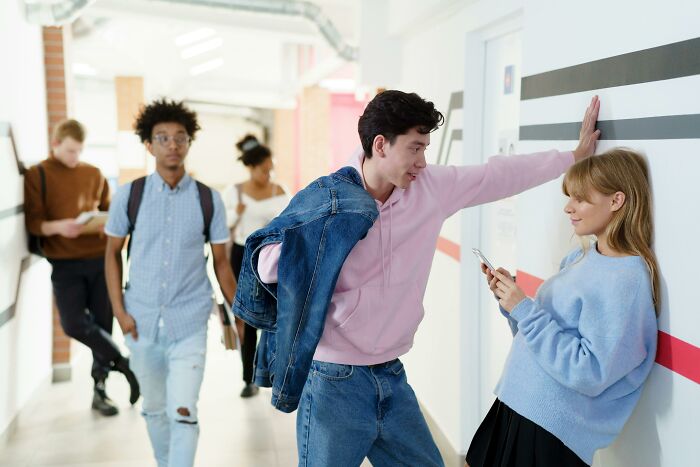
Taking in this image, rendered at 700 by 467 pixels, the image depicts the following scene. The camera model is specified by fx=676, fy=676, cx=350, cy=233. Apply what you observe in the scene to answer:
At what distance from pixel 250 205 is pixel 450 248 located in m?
1.53

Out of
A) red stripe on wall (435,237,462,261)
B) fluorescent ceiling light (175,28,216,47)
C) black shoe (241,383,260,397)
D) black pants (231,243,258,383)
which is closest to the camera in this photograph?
red stripe on wall (435,237,462,261)

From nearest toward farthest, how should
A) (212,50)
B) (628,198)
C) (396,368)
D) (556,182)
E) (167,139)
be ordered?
1. (628,198)
2. (396,368)
3. (556,182)
4. (167,139)
5. (212,50)

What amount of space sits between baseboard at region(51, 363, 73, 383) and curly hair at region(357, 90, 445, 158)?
3.96 meters

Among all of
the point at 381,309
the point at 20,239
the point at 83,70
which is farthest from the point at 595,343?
the point at 83,70

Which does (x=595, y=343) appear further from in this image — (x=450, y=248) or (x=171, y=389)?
(x=450, y=248)

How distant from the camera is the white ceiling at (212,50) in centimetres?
650

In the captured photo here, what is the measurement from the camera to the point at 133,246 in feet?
10.2

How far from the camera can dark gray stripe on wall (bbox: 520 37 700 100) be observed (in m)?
1.71

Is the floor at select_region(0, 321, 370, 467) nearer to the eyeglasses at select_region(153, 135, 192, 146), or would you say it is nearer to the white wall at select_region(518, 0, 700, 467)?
the eyeglasses at select_region(153, 135, 192, 146)

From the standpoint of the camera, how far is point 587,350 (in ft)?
5.79

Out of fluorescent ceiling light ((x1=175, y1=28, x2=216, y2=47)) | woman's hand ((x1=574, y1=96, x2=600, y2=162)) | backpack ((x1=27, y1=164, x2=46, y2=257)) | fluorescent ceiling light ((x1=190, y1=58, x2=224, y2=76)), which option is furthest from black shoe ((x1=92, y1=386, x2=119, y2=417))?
fluorescent ceiling light ((x1=190, y1=58, x2=224, y2=76))

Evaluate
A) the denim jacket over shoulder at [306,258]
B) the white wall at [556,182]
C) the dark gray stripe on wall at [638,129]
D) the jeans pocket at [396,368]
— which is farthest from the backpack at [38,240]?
the dark gray stripe on wall at [638,129]

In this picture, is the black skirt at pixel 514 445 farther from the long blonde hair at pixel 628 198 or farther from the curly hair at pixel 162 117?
the curly hair at pixel 162 117

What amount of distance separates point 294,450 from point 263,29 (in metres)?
4.65
